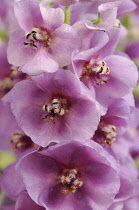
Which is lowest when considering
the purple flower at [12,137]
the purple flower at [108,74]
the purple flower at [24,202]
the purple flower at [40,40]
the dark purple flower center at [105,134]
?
the purple flower at [24,202]

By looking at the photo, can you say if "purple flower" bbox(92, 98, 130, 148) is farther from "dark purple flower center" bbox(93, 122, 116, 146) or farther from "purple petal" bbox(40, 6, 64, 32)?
"purple petal" bbox(40, 6, 64, 32)

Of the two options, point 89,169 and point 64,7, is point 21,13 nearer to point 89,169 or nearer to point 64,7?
point 64,7

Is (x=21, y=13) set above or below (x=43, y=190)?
above

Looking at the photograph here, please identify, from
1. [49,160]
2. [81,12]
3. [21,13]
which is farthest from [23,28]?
[49,160]

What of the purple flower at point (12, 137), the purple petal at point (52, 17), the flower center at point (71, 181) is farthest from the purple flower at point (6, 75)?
the flower center at point (71, 181)

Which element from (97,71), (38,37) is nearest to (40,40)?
(38,37)

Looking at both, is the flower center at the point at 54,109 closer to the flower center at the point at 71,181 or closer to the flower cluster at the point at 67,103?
the flower cluster at the point at 67,103

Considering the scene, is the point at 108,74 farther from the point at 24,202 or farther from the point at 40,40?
the point at 24,202
